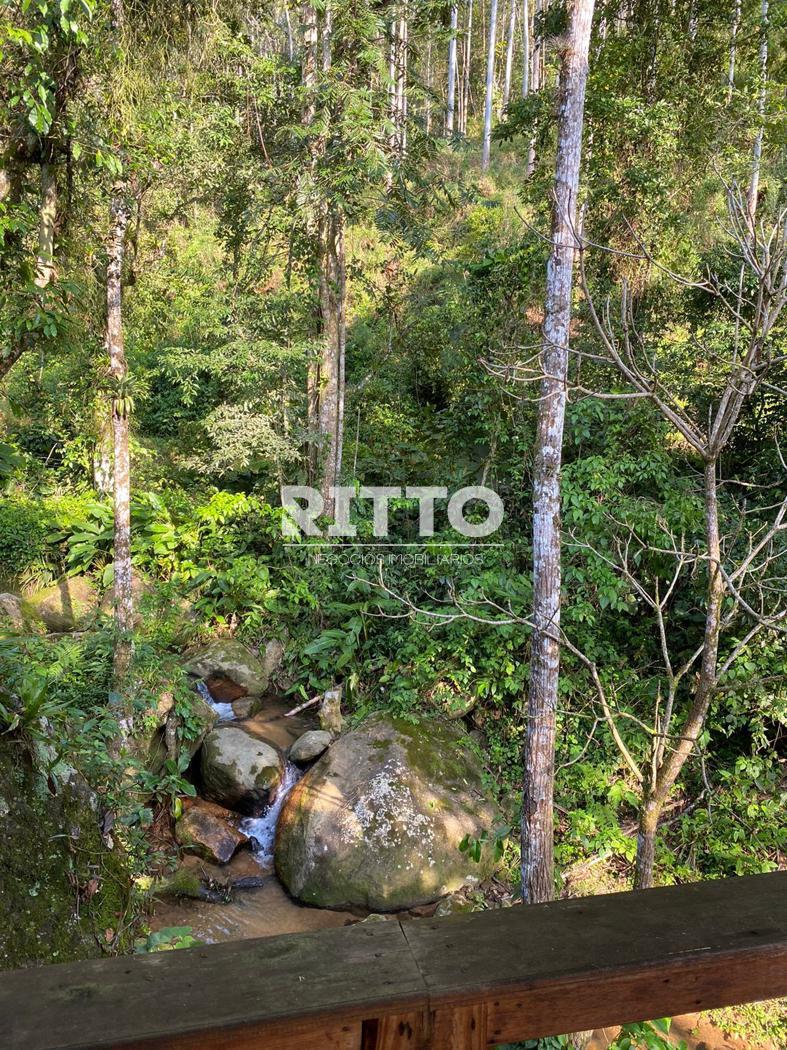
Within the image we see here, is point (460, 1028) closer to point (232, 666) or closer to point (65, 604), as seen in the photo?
point (232, 666)

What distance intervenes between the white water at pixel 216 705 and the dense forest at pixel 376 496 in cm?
12

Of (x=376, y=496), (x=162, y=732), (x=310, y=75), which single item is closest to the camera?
(x=162, y=732)

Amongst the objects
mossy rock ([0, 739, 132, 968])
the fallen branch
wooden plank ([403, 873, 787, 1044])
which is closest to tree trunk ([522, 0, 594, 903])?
mossy rock ([0, 739, 132, 968])

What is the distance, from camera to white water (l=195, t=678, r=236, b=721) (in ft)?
24.6

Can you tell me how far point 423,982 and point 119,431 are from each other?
578 centimetres

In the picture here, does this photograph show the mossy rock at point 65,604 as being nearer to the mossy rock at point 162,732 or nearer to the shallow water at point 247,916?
the mossy rock at point 162,732

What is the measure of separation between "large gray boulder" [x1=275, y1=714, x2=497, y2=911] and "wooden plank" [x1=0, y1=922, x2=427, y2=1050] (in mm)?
5225

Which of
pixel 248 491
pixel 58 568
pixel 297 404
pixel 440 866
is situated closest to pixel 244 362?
pixel 297 404

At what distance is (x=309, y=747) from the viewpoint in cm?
701

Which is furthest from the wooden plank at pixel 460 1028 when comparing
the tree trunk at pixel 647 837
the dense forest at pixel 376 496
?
the tree trunk at pixel 647 837

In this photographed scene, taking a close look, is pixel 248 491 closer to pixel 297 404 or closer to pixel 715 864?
pixel 297 404

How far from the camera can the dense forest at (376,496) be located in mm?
4805

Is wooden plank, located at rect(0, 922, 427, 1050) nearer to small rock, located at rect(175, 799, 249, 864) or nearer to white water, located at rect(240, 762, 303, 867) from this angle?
small rock, located at rect(175, 799, 249, 864)

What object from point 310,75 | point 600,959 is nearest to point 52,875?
point 600,959
